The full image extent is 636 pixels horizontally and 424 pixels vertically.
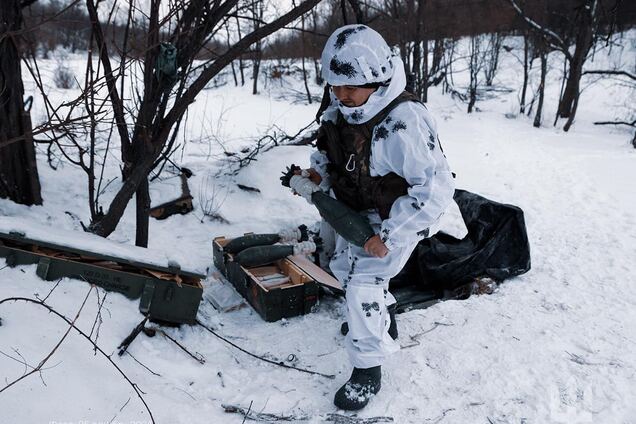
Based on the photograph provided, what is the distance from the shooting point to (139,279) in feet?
8.75

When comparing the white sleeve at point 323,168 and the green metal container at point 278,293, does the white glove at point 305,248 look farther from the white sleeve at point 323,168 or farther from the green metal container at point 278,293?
the white sleeve at point 323,168

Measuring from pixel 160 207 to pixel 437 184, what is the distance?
3.27 m

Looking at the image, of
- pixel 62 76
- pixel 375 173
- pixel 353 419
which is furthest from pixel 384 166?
pixel 62 76

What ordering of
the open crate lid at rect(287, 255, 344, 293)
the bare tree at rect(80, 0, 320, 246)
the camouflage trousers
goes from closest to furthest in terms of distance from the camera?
the camouflage trousers
the bare tree at rect(80, 0, 320, 246)
the open crate lid at rect(287, 255, 344, 293)

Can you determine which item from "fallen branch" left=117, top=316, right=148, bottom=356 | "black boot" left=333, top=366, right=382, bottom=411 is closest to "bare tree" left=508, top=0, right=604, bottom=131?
"black boot" left=333, top=366, right=382, bottom=411

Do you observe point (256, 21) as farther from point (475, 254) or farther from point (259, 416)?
point (259, 416)

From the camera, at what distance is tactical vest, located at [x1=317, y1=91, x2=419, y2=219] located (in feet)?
7.32

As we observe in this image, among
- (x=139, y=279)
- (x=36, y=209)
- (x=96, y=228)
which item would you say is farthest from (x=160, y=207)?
(x=139, y=279)

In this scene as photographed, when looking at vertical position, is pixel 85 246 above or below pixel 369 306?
above

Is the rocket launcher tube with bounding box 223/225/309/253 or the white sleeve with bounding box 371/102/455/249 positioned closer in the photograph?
the white sleeve with bounding box 371/102/455/249

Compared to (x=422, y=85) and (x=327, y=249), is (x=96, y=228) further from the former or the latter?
(x=422, y=85)

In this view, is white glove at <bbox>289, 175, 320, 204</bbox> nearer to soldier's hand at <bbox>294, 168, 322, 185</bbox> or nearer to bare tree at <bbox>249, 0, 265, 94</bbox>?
soldier's hand at <bbox>294, 168, 322, 185</bbox>

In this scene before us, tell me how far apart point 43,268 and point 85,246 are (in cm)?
22

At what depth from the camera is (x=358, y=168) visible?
237 cm
